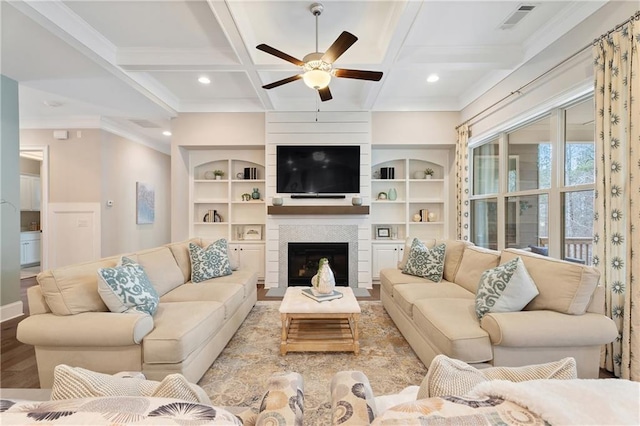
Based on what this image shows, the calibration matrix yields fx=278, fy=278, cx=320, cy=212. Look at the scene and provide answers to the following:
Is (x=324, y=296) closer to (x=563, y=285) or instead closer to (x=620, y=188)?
(x=563, y=285)

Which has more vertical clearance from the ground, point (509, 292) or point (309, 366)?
point (509, 292)

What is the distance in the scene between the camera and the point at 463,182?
4.39 m

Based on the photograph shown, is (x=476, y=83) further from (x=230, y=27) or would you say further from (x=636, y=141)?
(x=230, y=27)

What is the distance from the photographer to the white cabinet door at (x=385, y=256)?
487 centimetres

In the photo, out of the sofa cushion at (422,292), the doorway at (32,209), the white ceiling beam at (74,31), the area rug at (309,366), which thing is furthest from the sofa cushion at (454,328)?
the doorway at (32,209)

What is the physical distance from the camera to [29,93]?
405 cm

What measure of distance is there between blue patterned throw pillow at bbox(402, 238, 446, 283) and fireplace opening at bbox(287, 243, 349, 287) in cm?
150

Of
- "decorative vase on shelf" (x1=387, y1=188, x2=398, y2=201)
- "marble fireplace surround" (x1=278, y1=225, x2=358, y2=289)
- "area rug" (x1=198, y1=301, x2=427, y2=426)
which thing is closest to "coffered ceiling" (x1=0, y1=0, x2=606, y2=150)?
"decorative vase on shelf" (x1=387, y1=188, x2=398, y2=201)

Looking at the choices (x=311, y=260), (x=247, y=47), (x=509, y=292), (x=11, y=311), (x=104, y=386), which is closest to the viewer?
(x=104, y=386)

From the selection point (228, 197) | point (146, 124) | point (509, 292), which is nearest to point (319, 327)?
point (509, 292)

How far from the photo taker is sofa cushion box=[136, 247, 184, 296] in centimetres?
258

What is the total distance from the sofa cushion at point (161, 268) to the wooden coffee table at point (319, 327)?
3.85 ft

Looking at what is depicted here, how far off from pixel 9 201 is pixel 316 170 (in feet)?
12.9

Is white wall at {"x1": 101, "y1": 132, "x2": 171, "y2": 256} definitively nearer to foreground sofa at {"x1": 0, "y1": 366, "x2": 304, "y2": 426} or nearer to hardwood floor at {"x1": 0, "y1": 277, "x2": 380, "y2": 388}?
hardwood floor at {"x1": 0, "y1": 277, "x2": 380, "y2": 388}
